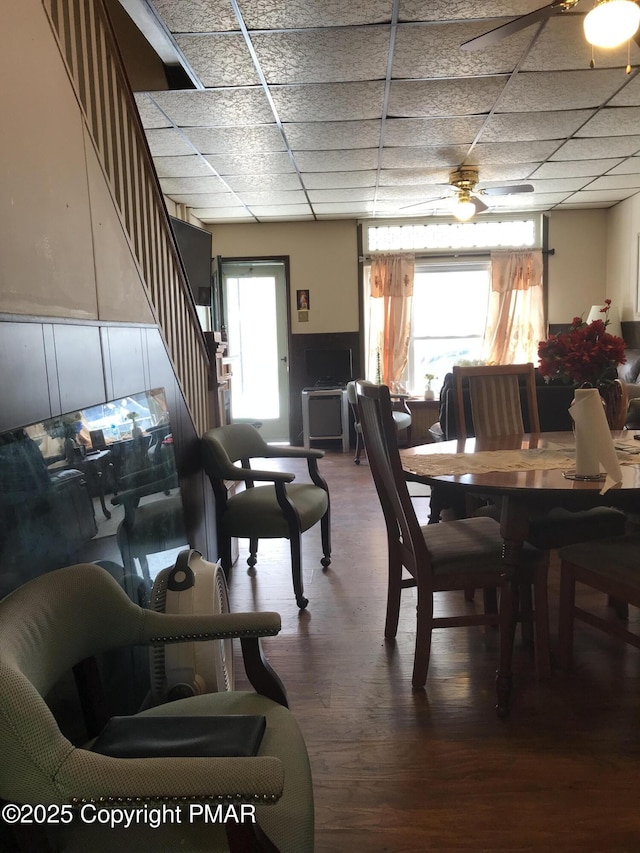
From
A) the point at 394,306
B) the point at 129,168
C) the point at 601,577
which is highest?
the point at 129,168

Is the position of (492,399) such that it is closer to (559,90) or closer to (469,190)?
(559,90)

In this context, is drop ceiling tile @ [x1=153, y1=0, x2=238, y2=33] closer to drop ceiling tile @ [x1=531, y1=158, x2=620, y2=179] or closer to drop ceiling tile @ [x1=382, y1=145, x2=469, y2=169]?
drop ceiling tile @ [x1=382, y1=145, x2=469, y2=169]

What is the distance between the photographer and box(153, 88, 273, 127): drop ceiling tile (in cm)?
358

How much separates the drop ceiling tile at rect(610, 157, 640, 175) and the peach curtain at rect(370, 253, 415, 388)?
2379 mm

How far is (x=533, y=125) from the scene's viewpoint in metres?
4.31

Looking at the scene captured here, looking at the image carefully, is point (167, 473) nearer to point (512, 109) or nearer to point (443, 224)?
point (512, 109)

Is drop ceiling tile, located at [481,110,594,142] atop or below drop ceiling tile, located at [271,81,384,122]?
atop

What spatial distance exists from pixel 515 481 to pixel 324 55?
7.98 feet

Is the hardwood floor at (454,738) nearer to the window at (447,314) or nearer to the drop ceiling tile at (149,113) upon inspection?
the drop ceiling tile at (149,113)

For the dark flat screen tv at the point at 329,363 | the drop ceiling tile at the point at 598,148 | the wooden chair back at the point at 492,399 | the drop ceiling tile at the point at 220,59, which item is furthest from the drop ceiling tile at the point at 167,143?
the dark flat screen tv at the point at 329,363

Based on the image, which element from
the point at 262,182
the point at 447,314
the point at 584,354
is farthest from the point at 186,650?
the point at 447,314

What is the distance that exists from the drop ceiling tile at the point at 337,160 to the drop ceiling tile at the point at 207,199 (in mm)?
1168

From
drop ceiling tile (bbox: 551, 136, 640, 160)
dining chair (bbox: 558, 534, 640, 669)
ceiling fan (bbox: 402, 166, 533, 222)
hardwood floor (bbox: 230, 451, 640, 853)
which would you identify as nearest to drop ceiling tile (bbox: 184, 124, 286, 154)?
ceiling fan (bbox: 402, 166, 533, 222)

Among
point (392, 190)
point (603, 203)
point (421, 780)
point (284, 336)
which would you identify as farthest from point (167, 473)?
point (603, 203)
